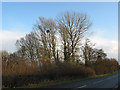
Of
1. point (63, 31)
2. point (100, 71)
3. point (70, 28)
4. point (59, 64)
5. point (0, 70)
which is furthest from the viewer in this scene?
point (100, 71)

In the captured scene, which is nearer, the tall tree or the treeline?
the treeline

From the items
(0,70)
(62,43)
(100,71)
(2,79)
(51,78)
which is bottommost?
(100,71)

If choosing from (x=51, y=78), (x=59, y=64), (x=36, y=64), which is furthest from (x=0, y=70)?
(x=59, y=64)

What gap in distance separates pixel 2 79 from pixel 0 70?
98 centimetres

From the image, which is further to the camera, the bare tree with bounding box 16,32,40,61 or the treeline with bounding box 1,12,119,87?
the bare tree with bounding box 16,32,40,61

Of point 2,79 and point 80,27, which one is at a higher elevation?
point 80,27

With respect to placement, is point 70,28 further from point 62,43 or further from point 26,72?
point 26,72

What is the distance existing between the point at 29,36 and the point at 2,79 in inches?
981

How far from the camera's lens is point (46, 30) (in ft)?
117

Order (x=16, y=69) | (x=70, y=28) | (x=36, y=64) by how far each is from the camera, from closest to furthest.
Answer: (x=16, y=69) < (x=36, y=64) < (x=70, y=28)

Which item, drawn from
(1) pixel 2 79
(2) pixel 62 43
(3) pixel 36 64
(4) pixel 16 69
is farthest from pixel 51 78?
(2) pixel 62 43

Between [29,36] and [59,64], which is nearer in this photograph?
[59,64]

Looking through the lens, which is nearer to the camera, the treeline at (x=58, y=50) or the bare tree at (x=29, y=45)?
the treeline at (x=58, y=50)

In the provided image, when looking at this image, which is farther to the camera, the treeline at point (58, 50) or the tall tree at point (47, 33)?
the tall tree at point (47, 33)
